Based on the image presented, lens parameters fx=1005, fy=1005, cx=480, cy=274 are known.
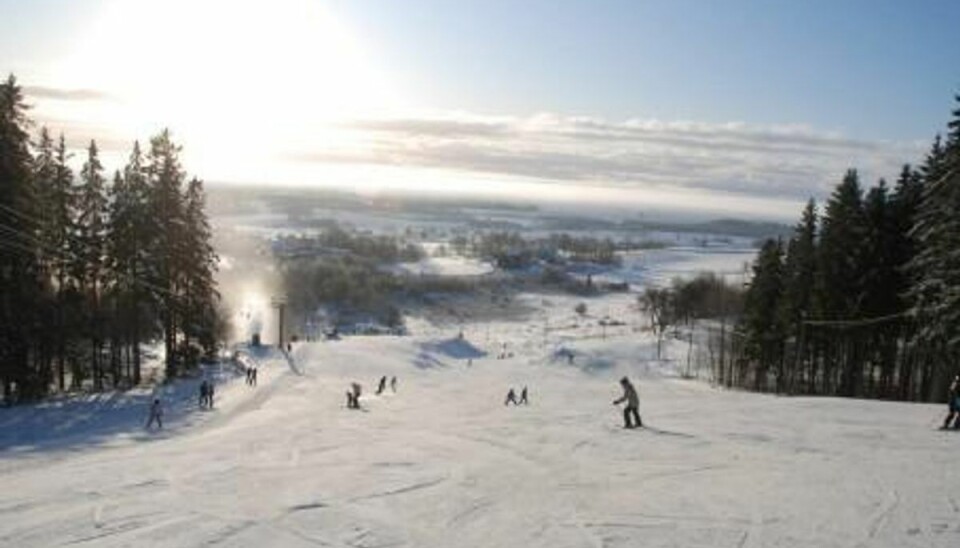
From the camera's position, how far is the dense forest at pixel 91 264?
148 ft

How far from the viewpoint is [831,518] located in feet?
61.1

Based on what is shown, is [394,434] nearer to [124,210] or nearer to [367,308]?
[124,210]

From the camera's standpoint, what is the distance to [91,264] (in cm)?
→ 5678

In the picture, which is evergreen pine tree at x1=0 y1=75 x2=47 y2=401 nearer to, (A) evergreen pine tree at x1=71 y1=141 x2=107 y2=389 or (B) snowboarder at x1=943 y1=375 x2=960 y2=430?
(A) evergreen pine tree at x1=71 y1=141 x2=107 y2=389

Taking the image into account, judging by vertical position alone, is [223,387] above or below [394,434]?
below

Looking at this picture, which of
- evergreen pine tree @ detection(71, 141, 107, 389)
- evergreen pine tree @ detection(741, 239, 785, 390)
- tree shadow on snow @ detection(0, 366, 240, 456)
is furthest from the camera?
evergreen pine tree @ detection(741, 239, 785, 390)

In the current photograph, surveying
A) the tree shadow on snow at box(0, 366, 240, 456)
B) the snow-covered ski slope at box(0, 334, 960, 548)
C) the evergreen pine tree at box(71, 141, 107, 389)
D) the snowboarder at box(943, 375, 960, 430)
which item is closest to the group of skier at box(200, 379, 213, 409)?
the tree shadow on snow at box(0, 366, 240, 456)

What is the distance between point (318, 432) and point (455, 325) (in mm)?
150938

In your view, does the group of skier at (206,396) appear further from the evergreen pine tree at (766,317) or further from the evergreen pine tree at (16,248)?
the evergreen pine tree at (766,317)

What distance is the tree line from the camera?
144 ft

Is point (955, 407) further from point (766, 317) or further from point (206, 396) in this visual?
Result: point (766, 317)

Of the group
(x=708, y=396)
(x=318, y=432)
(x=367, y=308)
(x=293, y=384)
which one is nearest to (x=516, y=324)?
(x=367, y=308)

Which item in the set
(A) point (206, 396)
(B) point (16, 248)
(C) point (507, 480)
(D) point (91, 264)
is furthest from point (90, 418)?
(C) point (507, 480)

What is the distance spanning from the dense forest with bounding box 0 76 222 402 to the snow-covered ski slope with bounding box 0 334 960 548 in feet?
24.9
